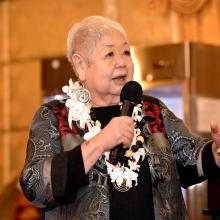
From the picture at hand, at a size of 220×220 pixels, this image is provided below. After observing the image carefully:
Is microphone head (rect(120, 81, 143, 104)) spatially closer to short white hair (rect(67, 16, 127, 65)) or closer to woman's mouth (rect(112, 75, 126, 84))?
woman's mouth (rect(112, 75, 126, 84))

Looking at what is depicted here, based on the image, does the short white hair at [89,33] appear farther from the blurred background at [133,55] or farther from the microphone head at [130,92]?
the blurred background at [133,55]

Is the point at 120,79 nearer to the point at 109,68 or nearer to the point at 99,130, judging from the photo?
the point at 109,68

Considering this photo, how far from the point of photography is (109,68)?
2217 millimetres

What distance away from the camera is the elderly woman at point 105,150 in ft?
6.57

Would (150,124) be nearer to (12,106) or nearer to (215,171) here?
(215,171)

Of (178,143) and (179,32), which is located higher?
(179,32)

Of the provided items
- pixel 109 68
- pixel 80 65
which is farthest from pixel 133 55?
pixel 109 68

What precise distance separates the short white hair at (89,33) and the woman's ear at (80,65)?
0.02m

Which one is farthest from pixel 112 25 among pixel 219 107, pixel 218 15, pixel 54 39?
pixel 54 39

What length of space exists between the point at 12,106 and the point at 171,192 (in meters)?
4.15

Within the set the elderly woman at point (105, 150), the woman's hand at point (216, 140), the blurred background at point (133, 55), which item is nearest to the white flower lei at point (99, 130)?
the elderly woman at point (105, 150)

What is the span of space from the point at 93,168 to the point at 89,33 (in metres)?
0.51

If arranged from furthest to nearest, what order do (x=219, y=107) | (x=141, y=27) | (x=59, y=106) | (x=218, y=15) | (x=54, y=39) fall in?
(x=54, y=39), (x=141, y=27), (x=218, y=15), (x=219, y=107), (x=59, y=106)

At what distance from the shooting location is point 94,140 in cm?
197
